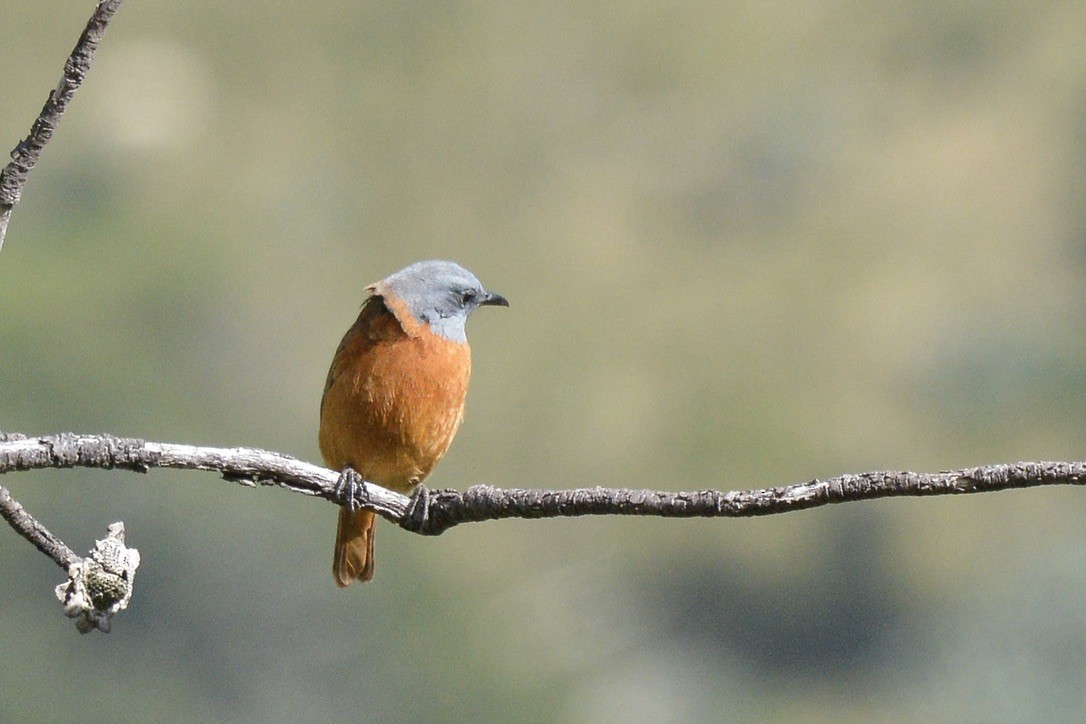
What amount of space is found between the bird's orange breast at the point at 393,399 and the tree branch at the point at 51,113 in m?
3.45

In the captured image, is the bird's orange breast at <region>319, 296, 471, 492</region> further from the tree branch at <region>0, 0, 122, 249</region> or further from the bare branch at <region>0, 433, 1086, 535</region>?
the tree branch at <region>0, 0, 122, 249</region>

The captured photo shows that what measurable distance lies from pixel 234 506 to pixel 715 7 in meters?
83.1

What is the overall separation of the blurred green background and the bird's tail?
42.7 meters

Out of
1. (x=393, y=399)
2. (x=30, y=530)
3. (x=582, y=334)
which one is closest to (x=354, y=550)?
(x=393, y=399)

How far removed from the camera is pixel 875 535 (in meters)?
85.1

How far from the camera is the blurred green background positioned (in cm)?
6631

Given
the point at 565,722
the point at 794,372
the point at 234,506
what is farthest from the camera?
the point at 794,372

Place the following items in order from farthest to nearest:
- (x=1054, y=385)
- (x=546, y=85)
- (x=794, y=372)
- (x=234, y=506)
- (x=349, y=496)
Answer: (x=546, y=85) → (x=794, y=372) → (x=1054, y=385) → (x=234, y=506) → (x=349, y=496)

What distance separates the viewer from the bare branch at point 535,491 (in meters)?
4.13

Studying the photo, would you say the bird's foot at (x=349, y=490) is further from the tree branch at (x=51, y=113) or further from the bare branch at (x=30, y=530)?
the tree branch at (x=51, y=113)

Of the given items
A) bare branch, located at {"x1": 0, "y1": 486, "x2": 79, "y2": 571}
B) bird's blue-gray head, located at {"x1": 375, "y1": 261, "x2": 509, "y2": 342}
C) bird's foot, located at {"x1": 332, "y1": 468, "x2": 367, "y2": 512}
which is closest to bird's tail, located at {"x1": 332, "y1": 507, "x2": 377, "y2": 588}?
bird's blue-gray head, located at {"x1": 375, "y1": 261, "x2": 509, "y2": 342}

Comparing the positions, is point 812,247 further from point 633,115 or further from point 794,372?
point 633,115

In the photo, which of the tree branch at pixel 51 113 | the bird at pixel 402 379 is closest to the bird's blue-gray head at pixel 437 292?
the bird at pixel 402 379

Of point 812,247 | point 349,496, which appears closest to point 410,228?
point 812,247
